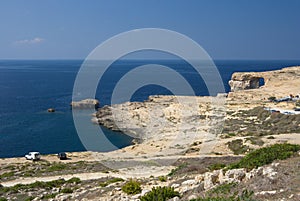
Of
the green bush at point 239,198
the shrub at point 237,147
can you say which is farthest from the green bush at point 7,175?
the green bush at point 239,198

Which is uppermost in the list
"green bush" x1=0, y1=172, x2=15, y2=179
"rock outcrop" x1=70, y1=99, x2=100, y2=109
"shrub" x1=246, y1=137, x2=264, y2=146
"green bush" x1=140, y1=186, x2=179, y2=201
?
"green bush" x1=140, y1=186, x2=179, y2=201

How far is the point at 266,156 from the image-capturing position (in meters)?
11.3

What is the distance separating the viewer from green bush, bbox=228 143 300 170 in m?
11.0

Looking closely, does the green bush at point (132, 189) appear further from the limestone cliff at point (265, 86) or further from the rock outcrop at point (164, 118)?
the limestone cliff at point (265, 86)

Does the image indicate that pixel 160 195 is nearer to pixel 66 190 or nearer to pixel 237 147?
pixel 66 190

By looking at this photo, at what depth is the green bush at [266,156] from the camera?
11047 mm

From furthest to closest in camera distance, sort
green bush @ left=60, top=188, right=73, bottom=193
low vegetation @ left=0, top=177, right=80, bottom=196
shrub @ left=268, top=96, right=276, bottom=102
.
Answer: shrub @ left=268, top=96, right=276, bottom=102 < low vegetation @ left=0, top=177, right=80, bottom=196 < green bush @ left=60, top=188, right=73, bottom=193

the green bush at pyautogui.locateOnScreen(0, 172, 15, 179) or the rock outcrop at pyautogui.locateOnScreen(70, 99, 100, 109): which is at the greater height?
the green bush at pyautogui.locateOnScreen(0, 172, 15, 179)

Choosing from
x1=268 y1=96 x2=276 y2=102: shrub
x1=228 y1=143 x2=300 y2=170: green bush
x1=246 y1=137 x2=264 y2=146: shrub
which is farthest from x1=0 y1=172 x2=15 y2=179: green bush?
x1=268 y1=96 x2=276 y2=102: shrub

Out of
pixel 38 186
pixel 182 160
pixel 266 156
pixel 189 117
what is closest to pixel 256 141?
pixel 182 160

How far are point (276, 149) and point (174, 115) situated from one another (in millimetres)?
31967

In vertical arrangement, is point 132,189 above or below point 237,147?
above

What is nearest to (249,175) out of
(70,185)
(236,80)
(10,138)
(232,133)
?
(70,185)

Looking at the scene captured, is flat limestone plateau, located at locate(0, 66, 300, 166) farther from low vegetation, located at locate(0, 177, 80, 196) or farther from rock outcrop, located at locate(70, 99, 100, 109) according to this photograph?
low vegetation, located at locate(0, 177, 80, 196)
